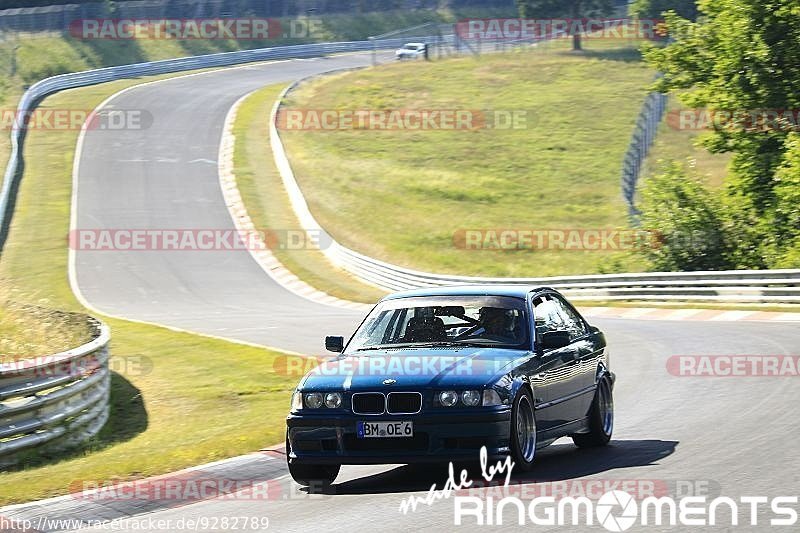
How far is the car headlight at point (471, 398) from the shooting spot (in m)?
8.78

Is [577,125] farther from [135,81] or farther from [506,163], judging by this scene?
[135,81]

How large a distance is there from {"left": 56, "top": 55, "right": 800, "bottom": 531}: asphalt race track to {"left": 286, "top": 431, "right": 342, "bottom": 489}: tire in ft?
0.31

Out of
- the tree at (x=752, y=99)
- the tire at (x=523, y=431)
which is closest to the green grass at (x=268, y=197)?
the tree at (x=752, y=99)

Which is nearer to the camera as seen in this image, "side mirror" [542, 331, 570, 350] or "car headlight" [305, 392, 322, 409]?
"car headlight" [305, 392, 322, 409]

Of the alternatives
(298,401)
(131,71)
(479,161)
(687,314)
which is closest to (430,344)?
(298,401)

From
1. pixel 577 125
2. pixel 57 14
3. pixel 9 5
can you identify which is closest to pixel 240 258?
pixel 577 125

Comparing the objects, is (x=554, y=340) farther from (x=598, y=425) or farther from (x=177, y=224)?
(x=177, y=224)

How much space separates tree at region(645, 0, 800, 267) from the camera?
105 feet

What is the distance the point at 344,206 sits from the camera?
159 feet

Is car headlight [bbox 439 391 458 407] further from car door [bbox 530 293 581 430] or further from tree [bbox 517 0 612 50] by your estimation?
tree [bbox 517 0 612 50]

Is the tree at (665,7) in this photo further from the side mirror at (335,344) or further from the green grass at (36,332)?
the side mirror at (335,344)

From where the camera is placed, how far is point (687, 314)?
26938 millimetres

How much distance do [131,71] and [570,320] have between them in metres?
67.9

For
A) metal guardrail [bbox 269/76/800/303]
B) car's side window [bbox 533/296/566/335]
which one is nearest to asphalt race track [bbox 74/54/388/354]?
metal guardrail [bbox 269/76/800/303]
